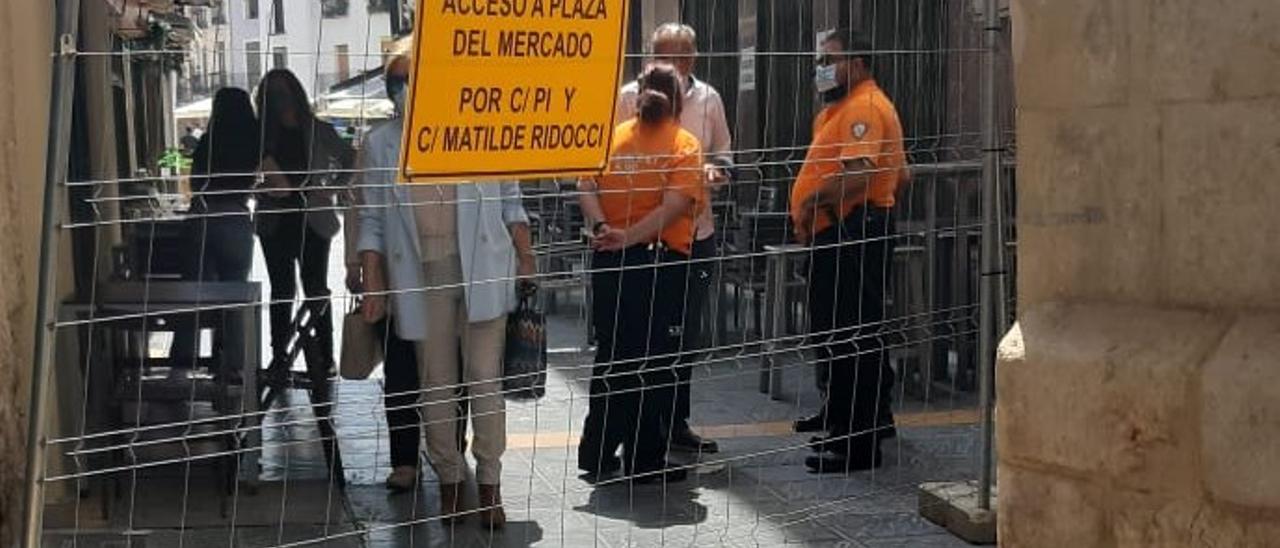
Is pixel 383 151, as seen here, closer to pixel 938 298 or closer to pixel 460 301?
pixel 460 301

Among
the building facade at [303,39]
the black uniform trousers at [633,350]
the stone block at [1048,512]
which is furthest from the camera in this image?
the black uniform trousers at [633,350]

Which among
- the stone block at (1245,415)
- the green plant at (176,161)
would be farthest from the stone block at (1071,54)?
the green plant at (176,161)

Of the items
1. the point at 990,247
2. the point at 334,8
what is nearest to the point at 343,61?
the point at 334,8

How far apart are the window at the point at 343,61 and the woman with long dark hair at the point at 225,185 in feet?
1.39

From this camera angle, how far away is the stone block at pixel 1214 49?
3.13m

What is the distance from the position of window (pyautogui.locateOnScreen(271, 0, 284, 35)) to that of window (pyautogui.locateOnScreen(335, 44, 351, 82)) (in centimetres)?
16

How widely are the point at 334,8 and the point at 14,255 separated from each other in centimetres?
147

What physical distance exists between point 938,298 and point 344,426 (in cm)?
312

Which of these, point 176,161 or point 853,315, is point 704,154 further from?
point 176,161

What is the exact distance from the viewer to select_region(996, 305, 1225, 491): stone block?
10.8ft

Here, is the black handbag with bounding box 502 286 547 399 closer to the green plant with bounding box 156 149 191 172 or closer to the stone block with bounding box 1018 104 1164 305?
the green plant with bounding box 156 149 191 172

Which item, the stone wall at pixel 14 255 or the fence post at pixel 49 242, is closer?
the fence post at pixel 49 242

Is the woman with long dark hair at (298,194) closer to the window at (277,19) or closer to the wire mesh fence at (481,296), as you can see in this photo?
the wire mesh fence at (481,296)

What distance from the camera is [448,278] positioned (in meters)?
5.43
